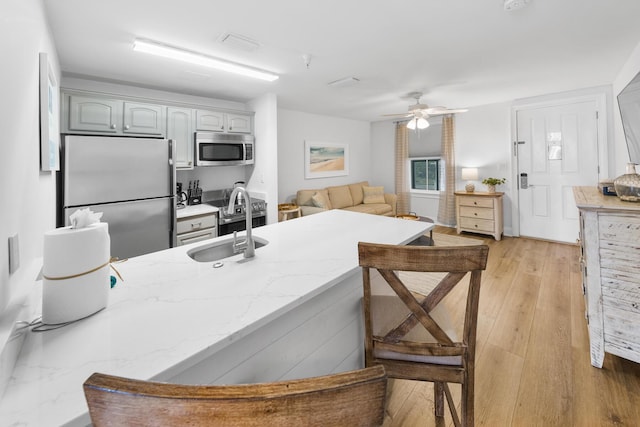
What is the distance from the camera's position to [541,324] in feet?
7.42

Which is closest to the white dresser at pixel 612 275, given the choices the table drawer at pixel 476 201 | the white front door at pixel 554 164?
the table drawer at pixel 476 201

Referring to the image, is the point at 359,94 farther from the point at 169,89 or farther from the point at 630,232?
the point at 630,232

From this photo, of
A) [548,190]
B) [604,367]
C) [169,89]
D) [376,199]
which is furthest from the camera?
[376,199]

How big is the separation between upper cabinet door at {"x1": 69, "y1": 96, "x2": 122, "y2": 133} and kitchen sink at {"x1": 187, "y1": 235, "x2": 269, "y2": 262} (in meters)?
2.35

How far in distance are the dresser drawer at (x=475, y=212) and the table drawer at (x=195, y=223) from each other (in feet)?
13.7

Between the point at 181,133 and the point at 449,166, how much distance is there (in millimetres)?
4697

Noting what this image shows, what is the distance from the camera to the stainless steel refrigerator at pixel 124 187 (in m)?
2.47

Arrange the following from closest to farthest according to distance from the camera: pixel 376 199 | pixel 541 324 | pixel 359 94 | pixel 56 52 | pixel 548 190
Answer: pixel 541 324, pixel 56 52, pixel 359 94, pixel 548 190, pixel 376 199

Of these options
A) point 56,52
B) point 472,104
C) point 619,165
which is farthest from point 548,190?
point 56,52

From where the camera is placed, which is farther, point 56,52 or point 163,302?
point 56,52

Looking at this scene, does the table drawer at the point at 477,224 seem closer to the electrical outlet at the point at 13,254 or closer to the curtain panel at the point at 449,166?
the curtain panel at the point at 449,166

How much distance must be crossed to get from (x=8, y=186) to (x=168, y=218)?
2072mm

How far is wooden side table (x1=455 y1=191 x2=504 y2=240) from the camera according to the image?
467cm

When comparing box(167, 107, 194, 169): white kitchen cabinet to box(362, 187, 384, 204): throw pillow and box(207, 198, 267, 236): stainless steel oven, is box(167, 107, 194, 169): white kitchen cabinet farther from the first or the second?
box(362, 187, 384, 204): throw pillow
